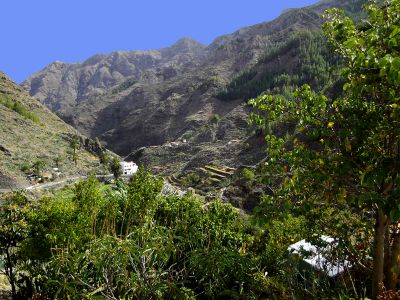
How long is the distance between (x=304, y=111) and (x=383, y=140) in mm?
1127

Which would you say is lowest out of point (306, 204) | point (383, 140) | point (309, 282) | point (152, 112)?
point (309, 282)

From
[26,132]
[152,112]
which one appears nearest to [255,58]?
[152,112]

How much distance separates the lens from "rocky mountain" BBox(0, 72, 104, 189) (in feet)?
180

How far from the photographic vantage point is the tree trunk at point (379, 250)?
18.5ft

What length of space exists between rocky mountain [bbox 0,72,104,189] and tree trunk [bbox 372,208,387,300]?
49522mm

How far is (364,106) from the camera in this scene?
217 inches

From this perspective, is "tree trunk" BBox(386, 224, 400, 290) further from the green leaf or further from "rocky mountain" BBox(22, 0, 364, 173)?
"rocky mountain" BBox(22, 0, 364, 173)

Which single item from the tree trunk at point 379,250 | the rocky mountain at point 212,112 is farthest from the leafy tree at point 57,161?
the tree trunk at point 379,250

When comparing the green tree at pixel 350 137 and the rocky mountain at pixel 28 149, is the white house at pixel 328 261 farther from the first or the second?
the rocky mountain at pixel 28 149

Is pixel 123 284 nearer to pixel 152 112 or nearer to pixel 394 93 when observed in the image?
pixel 394 93

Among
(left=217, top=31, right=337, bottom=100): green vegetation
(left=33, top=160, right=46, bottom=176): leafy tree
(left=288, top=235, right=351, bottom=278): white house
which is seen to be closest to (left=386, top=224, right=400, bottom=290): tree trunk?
(left=288, top=235, right=351, bottom=278): white house

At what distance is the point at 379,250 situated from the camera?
575 centimetres

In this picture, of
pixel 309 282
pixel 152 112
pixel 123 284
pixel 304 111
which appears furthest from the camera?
pixel 152 112

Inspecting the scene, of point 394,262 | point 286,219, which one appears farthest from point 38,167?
point 394,262
